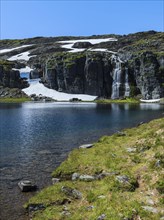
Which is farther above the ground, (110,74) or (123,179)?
(110,74)

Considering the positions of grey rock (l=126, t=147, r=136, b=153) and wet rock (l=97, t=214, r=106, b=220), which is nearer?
wet rock (l=97, t=214, r=106, b=220)

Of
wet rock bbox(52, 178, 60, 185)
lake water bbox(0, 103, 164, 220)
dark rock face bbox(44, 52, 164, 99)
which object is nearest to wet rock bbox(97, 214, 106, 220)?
lake water bbox(0, 103, 164, 220)

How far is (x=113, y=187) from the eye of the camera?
82.6 feet

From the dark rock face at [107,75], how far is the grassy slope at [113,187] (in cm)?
13463

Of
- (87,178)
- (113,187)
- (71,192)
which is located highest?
(113,187)

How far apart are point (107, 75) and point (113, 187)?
6513 inches

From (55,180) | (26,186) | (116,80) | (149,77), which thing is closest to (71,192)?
(26,186)

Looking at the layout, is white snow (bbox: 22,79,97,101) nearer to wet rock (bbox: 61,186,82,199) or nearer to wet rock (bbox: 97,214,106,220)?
wet rock (bbox: 61,186,82,199)

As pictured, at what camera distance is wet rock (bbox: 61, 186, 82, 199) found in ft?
83.2

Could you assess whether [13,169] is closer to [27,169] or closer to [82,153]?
[27,169]

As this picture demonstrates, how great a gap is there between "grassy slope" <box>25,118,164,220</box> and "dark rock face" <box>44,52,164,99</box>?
13463 cm

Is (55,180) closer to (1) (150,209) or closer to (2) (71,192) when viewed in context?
(2) (71,192)

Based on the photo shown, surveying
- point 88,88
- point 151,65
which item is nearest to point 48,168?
point 151,65

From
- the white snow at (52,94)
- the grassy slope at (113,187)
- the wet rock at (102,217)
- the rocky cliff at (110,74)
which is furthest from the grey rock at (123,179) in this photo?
the white snow at (52,94)
